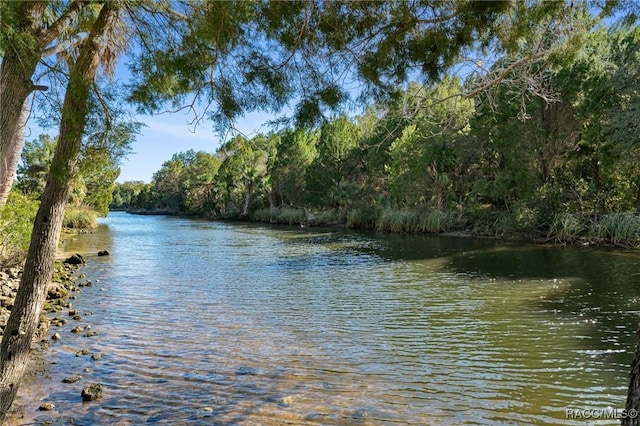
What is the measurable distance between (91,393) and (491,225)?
1127 inches

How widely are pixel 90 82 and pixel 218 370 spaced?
4773 mm

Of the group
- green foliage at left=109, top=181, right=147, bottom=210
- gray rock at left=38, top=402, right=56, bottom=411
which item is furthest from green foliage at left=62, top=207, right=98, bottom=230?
green foliage at left=109, top=181, right=147, bottom=210

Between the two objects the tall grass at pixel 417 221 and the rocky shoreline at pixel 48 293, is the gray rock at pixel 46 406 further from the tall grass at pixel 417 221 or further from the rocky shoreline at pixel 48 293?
the tall grass at pixel 417 221

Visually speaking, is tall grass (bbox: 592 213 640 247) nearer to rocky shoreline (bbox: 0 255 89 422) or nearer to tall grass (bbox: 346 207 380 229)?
tall grass (bbox: 346 207 380 229)

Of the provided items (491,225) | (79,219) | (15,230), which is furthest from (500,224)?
(79,219)

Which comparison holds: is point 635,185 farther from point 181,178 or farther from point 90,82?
point 181,178

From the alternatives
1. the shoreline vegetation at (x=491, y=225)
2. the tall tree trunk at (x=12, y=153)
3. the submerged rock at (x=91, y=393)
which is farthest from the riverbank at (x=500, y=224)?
the tall tree trunk at (x=12, y=153)

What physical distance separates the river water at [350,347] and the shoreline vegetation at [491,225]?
7.50 m

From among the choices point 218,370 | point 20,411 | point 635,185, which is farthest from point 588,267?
point 20,411

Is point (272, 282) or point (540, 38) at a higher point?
point (540, 38)

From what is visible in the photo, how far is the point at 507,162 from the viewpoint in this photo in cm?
3022

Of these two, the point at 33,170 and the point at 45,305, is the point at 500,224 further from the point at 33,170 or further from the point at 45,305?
the point at 33,170

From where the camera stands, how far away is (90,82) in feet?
12.8

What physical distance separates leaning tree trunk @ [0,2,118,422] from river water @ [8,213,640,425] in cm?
154
